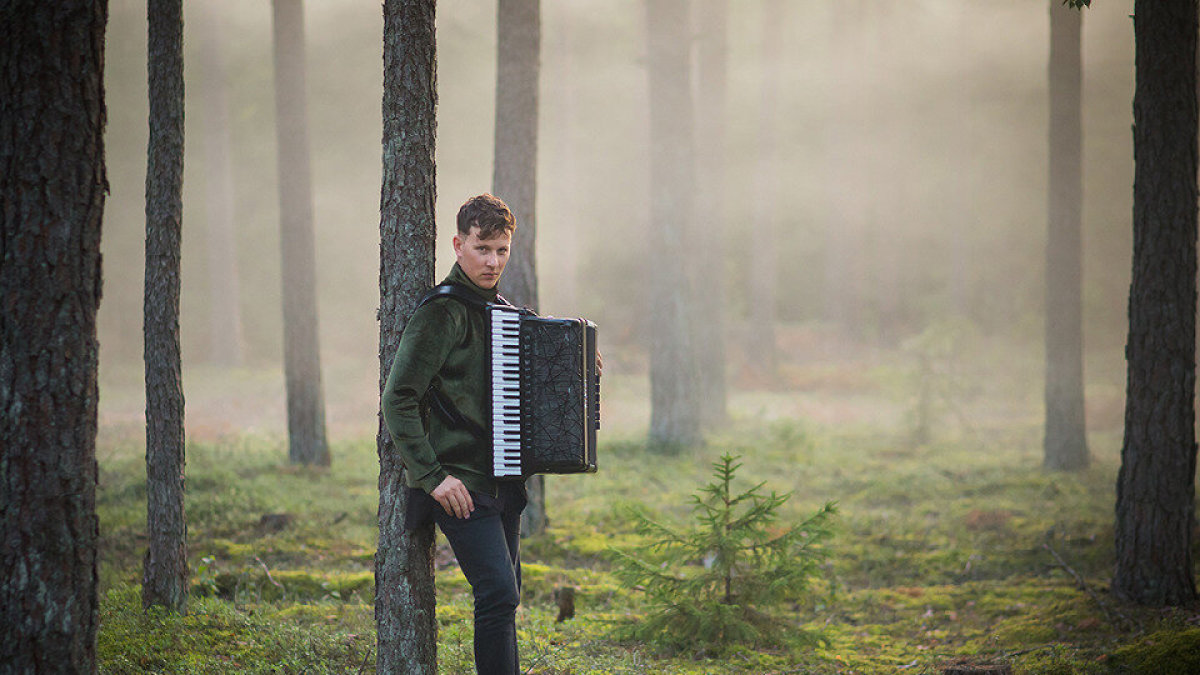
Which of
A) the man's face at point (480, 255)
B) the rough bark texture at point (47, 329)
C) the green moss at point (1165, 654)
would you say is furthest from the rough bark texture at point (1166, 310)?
the rough bark texture at point (47, 329)

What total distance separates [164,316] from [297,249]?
25.8ft

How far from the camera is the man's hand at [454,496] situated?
3.77 m

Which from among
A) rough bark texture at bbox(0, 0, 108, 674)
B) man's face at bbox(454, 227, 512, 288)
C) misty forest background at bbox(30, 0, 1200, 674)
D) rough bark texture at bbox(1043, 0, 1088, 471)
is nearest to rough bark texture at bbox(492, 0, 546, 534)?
misty forest background at bbox(30, 0, 1200, 674)

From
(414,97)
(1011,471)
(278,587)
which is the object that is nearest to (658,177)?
(1011,471)

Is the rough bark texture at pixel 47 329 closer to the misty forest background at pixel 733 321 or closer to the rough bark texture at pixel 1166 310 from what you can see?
the misty forest background at pixel 733 321

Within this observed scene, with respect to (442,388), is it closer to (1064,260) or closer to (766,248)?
(1064,260)

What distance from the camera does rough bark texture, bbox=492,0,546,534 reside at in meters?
9.04

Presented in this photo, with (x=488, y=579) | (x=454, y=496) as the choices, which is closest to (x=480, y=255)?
(x=454, y=496)

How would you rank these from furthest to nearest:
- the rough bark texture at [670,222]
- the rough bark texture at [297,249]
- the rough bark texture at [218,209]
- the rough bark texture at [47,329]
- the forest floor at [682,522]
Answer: the rough bark texture at [218,209]
the rough bark texture at [670,222]
the rough bark texture at [297,249]
the forest floor at [682,522]
the rough bark texture at [47,329]

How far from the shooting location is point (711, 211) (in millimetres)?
20359

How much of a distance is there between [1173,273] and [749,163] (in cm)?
3707

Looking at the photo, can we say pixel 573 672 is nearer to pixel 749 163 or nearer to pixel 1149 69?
pixel 1149 69

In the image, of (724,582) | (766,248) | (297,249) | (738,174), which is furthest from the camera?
(738,174)

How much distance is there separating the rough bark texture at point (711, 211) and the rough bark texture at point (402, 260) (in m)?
14.5
